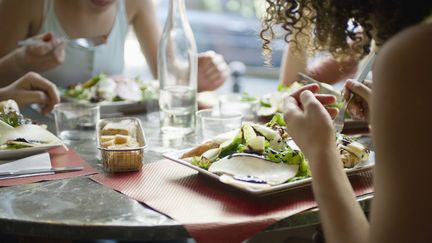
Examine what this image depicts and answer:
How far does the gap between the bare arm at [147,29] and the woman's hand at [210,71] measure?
443 millimetres

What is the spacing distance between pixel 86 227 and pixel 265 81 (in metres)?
3.99

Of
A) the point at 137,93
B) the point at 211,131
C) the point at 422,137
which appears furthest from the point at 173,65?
the point at 422,137

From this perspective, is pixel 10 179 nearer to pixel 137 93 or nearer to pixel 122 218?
pixel 122 218

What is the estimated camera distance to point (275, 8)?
1.40 meters

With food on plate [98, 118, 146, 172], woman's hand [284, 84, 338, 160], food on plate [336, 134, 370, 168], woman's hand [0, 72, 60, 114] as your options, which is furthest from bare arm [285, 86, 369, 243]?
woman's hand [0, 72, 60, 114]

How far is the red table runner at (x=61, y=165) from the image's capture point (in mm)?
1181

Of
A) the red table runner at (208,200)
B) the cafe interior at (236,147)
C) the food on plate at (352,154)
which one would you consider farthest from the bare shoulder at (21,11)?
the food on plate at (352,154)

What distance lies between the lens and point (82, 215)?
1.00 m

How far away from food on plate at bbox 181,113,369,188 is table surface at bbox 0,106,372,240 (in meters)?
0.12

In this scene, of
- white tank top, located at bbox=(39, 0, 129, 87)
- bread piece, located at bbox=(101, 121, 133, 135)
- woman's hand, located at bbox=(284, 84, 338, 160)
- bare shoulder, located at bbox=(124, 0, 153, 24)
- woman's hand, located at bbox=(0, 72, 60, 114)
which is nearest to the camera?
woman's hand, located at bbox=(284, 84, 338, 160)

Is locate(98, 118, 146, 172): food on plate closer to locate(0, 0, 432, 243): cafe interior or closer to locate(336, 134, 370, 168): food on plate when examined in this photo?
locate(0, 0, 432, 243): cafe interior

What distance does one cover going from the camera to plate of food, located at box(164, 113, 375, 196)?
1.08m

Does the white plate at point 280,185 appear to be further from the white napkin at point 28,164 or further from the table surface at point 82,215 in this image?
the white napkin at point 28,164

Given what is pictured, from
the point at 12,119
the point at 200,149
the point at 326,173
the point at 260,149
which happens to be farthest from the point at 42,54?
the point at 326,173
